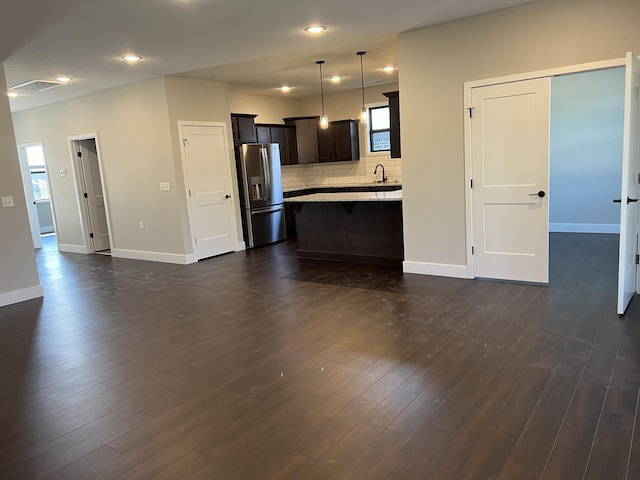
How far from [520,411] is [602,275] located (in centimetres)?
A: 304

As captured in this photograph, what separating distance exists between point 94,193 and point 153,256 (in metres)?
2.10

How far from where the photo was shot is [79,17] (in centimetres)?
371

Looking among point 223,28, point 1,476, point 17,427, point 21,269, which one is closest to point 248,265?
point 21,269

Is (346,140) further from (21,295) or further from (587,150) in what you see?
(21,295)

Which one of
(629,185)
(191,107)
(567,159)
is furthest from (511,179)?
(191,107)

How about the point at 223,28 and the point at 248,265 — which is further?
the point at 248,265

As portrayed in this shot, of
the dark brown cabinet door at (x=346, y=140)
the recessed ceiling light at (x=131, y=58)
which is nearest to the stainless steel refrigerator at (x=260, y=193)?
the dark brown cabinet door at (x=346, y=140)

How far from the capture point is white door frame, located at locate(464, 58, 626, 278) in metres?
3.93

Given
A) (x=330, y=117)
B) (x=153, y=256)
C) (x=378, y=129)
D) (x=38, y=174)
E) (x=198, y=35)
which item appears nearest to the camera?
(x=198, y=35)

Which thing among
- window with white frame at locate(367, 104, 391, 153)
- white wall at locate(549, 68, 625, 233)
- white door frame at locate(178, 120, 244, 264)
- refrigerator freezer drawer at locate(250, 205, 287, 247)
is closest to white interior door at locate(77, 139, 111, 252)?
white door frame at locate(178, 120, 244, 264)

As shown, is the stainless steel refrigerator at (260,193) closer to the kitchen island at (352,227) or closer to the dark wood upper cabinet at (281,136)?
the dark wood upper cabinet at (281,136)

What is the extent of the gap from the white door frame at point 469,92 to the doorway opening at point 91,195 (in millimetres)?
6089

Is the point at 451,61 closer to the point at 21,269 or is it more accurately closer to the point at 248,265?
the point at 248,265

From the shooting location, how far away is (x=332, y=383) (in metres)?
2.77
